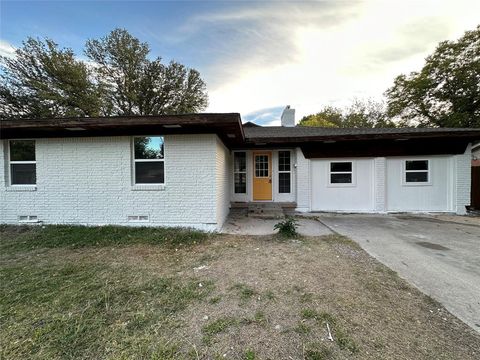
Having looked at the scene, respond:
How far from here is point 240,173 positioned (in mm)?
9492

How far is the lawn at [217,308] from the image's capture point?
1976 mm

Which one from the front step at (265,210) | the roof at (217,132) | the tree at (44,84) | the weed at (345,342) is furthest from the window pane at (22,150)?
the tree at (44,84)

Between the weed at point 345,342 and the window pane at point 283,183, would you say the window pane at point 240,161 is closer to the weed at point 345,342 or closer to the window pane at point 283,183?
the window pane at point 283,183

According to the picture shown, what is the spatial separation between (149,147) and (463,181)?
1107 cm

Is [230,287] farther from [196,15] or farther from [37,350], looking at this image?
[196,15]

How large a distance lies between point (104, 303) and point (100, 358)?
0.96 meters

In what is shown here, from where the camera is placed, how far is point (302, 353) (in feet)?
6.28

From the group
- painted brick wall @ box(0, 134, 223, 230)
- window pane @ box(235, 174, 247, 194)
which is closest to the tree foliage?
painted brick wall @ box(0, 134, 223, 230)

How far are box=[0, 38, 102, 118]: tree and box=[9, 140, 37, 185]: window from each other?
32.7 ft

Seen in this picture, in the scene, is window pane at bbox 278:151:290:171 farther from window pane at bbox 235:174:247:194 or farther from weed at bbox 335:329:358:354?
weed at bbox 335:329:358:354

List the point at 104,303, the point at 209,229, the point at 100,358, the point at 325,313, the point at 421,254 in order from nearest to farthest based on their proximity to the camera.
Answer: the point at 100,358, the point at 325,313, the point at 104,303, the point at 421,254, the point at 209,229

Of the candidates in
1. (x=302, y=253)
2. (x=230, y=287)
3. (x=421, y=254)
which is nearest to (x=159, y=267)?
(x=230, y=287)

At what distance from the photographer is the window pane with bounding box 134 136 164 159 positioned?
609cm

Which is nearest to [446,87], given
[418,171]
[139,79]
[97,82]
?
[418,171]
